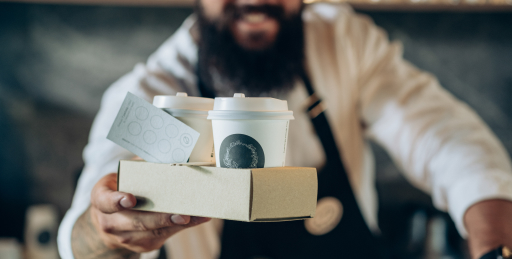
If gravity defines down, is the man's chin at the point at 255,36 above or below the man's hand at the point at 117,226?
above

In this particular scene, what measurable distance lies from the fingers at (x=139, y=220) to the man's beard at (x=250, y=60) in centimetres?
67

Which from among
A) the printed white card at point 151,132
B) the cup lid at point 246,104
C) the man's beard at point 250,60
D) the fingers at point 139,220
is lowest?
the fingers at point 139,220

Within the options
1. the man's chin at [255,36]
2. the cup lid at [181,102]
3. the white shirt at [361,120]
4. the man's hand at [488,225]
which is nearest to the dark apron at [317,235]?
the white shirt at [361,120]

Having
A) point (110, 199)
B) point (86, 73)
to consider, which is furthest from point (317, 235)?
point (86, 73)

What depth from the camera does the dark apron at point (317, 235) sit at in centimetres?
121

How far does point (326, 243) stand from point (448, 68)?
3.62ft

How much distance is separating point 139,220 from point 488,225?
694mm

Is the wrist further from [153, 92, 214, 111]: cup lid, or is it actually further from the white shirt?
[153, 92, 214, 111]: cup lid

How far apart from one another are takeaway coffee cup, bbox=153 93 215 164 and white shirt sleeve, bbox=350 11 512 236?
2.15 feet

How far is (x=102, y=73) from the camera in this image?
75.5 inches

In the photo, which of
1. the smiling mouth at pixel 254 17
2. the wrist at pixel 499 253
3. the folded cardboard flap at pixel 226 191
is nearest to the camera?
the folded cardboard flap at pixel 226 191

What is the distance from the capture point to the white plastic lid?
1.72 ft

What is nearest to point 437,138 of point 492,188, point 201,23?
point 492,188

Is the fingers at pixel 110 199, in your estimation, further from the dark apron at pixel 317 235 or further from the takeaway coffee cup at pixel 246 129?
the dark apron at pixel 317 235
